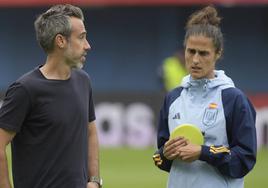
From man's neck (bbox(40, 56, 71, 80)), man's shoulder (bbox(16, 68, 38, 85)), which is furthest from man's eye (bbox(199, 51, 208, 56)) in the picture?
man's shoulder (bbox(16, 68, 38, 85))

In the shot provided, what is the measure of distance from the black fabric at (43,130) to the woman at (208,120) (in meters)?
0.58

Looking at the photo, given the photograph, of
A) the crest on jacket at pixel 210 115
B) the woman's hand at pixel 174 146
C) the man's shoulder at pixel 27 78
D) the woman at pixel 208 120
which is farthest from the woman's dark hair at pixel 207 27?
the man's shoulder at pixel 27 78

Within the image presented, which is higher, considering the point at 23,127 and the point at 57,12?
the point at 57,12

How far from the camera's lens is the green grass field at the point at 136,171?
514 inches

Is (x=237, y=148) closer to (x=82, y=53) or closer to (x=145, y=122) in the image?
(x=82, y=53)

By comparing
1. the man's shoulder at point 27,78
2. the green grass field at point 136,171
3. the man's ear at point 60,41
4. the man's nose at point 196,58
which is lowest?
the green grass field at point 136,171

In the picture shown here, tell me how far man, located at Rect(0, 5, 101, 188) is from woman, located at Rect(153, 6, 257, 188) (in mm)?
565

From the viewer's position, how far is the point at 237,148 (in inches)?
219

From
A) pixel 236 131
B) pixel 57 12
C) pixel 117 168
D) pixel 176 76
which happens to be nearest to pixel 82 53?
pixel 57 12

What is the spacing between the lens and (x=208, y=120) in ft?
18.4

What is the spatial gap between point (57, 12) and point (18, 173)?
100 cm

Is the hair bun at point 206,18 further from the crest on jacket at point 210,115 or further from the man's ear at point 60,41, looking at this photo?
the man's ear at point 60,41

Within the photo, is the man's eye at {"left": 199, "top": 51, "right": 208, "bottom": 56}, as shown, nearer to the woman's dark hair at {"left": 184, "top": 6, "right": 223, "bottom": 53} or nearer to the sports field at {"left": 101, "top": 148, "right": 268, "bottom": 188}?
the woman's dark hair at {"left": 184, "top": 6, "right": 223, "bottom": 53}

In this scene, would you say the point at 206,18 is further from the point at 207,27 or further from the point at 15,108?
the point at 15,108
